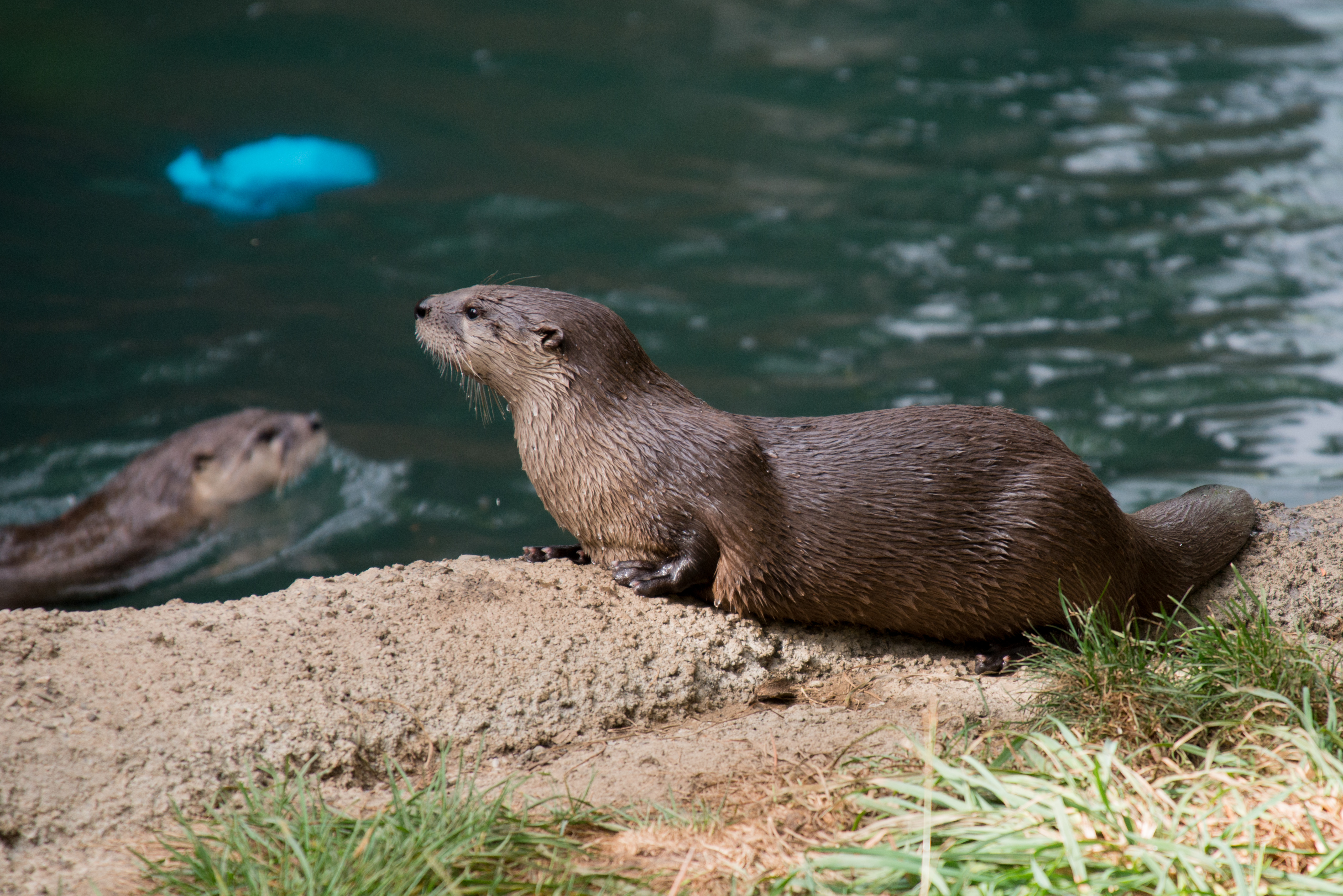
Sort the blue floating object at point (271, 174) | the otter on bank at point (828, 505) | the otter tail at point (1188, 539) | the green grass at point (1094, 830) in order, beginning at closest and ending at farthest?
the green grass at point (1094, 830) < the otter on bank at point (828, 505) < the otter tail at point (1188, 539) < the blue floating object at point (271, 174)

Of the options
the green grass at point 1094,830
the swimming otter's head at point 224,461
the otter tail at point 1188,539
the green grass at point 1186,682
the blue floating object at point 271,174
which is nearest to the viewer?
the green grass at point 1094,830

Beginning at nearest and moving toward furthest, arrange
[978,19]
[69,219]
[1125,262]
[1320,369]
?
[1320,369], [1125,262], [69,219], [978,19]

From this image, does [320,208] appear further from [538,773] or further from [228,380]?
[538,773]

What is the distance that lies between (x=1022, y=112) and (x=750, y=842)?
8.56 m

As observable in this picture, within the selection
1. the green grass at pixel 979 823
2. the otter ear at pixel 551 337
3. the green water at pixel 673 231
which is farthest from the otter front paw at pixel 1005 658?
the green water at pixel 673 231

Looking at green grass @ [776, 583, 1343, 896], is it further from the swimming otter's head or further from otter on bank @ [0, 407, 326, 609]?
the swimming otter's head

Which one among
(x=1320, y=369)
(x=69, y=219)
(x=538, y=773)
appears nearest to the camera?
(x=538, y=773)

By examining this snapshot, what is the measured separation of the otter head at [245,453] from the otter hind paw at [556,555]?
2660mm

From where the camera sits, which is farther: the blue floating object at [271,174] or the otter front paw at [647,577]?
the blue floating object at [271,174]

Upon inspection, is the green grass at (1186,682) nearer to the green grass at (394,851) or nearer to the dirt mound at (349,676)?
the dirt mound at (349,676)

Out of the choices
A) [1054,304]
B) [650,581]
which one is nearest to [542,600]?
[650,581]

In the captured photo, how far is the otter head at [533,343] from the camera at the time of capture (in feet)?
9.80

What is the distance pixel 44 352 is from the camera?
6695 mm

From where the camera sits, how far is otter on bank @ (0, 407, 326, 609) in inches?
180
